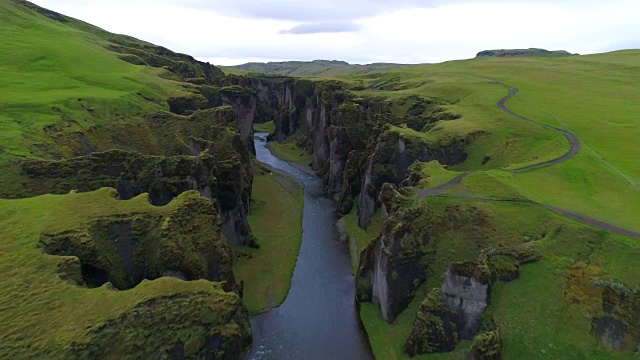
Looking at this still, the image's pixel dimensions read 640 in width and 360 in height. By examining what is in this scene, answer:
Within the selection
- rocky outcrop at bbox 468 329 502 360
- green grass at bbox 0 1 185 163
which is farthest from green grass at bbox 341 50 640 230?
green grass at bbox 0 1 185 163

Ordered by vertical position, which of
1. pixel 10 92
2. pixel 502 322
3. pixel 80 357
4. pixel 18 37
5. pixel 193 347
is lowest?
pixel 502 322

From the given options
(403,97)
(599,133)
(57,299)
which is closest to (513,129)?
(599,133)

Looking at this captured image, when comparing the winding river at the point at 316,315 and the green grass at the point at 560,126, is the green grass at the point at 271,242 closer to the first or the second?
the winding river at the point at 316,315

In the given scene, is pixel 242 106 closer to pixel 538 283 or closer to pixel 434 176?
pixel 434 176

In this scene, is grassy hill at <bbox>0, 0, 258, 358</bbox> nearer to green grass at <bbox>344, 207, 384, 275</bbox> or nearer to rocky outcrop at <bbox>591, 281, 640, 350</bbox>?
green grass at <bbox>344, 207, 384, 275</bbox>

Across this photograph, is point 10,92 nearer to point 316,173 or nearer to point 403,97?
point 316,173

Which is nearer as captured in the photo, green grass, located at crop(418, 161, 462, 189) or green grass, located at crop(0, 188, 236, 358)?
green grass, located at crop(0, 188, 236, 358)

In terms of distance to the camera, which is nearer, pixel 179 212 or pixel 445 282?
pixel 445 282

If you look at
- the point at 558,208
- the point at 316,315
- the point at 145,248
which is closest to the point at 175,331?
the point at 145,248
